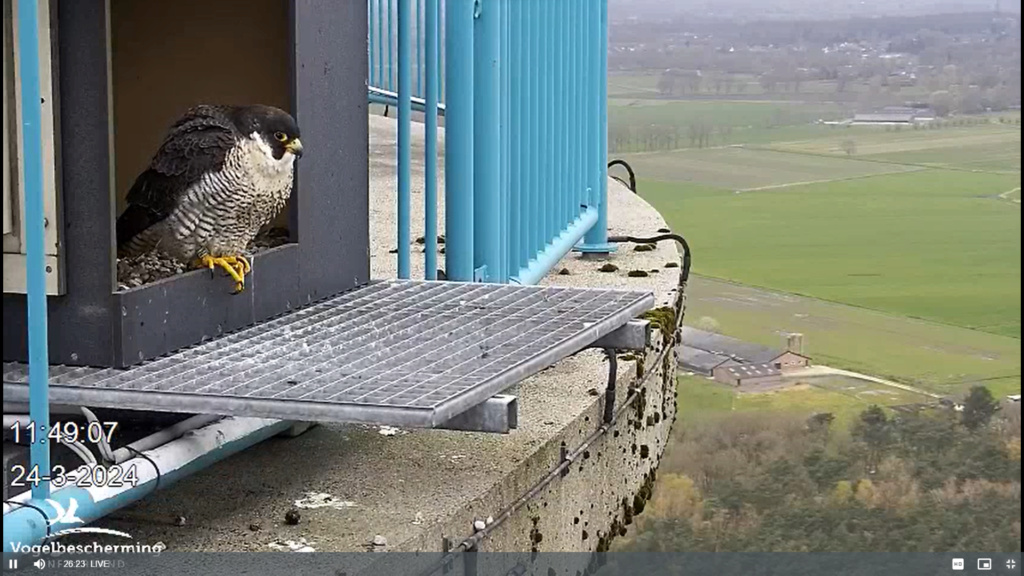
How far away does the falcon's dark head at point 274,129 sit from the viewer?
390 cm

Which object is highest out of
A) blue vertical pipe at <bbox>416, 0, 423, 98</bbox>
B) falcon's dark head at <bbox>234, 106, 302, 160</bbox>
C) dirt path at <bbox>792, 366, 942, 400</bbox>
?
blue vertical pipe at <bbox>416, 0, 423, 98</bbox>

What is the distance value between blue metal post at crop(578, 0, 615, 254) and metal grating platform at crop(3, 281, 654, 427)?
272 centimetres

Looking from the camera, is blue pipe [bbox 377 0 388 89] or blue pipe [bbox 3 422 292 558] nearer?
blue pipe [bbox 3 422 292 558]

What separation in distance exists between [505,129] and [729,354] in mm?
1381

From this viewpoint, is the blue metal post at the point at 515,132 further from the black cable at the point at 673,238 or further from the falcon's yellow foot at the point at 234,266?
the falcon's yellow foot at the point at 234,266

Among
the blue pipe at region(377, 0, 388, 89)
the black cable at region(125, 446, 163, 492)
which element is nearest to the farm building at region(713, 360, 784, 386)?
the black cable at region(125, 446, 163, 492)

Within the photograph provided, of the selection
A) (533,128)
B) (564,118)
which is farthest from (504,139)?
(564,118)

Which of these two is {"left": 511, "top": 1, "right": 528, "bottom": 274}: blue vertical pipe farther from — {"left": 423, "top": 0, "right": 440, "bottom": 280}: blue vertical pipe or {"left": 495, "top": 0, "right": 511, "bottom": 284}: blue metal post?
{"left": 423, "top": 0, "right": 440, "bottom": 280}: blue vertical pipe

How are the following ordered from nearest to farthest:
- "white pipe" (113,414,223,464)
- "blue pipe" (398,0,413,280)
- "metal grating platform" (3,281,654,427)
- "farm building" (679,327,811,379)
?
"metal grating platform" (3,281,654,427) < "white pipe" (113,414,223,464) < "blue pipe" (398,0,413,280) < "farm building" (679,327,811,379)

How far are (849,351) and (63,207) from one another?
3489 millimetres

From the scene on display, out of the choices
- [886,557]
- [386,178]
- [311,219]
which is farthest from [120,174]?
[386,178]

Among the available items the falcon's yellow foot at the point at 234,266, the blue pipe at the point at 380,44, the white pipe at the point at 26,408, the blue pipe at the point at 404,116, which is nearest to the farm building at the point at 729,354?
the blue pipe at the point at 404,116

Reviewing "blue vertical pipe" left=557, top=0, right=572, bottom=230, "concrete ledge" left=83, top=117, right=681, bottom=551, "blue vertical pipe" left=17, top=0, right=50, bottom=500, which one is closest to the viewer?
"blue vertical pipe" left=17, top=0, right=50, bottom=500

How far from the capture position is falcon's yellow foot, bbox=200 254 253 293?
3.85 meters
